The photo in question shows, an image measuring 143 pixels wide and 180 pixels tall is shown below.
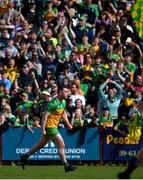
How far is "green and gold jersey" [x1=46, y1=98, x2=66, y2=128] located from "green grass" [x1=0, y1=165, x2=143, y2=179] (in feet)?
3.79

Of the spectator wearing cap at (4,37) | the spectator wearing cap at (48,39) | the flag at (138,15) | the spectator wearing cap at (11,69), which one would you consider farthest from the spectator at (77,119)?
the flag at (138,15)

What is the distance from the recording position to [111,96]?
78.4ft

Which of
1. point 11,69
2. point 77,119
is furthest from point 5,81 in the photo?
point 77,119

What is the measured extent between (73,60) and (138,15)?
2.77 meters

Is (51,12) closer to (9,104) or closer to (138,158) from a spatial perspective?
(9,104)

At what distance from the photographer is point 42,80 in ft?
81.3

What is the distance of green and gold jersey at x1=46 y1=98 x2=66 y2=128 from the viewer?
19594 mm

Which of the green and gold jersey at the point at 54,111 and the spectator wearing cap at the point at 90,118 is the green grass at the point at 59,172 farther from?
the spectator wearing cap at the point at 90,118

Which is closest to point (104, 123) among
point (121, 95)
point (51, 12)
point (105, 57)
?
point (121, 95)

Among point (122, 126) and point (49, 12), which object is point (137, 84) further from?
point (49, 12)

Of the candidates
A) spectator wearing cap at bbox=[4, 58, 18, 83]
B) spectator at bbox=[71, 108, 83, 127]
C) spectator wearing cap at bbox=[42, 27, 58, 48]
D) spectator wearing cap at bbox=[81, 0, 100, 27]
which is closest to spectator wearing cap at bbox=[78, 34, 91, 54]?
spectator wearing cap at bbox=[42, 27, 58, 48]

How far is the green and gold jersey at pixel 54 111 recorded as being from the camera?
64.3ft

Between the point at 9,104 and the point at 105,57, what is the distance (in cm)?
367

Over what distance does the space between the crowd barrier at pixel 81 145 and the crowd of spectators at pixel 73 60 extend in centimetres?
25
